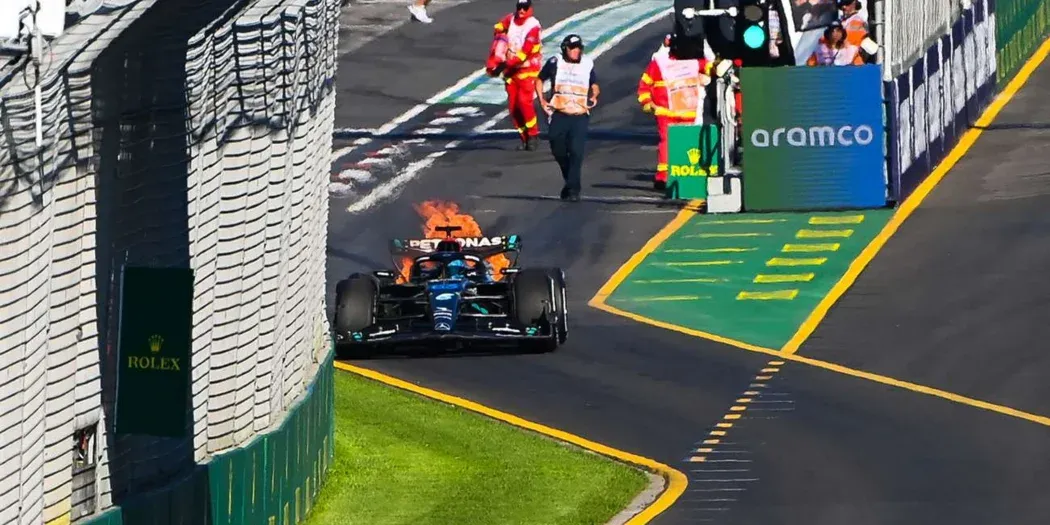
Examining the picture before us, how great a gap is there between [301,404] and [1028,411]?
6.11 m

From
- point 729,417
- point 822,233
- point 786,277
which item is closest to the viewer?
point 729,417

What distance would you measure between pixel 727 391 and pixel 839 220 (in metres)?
7.78

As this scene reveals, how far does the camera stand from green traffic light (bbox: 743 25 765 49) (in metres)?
29.8

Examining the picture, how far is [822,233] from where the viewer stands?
2769 cm

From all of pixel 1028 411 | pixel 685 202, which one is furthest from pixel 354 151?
→ pixel 1028 411

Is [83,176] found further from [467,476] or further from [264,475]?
[467,476]

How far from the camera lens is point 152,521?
1394cm

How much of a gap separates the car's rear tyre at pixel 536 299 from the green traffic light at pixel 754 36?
8.35 metres

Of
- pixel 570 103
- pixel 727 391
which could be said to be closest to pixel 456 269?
pixel 727 391

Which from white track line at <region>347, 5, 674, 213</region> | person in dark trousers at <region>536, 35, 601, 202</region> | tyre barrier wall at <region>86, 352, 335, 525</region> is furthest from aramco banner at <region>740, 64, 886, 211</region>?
tyre barrier wall at <region>86, 352, 335, 525</region>

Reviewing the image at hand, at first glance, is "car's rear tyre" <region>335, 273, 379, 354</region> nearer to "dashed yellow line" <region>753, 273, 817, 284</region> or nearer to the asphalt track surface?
the asphalt track surface

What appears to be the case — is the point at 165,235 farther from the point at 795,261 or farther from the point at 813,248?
the point at 813,248

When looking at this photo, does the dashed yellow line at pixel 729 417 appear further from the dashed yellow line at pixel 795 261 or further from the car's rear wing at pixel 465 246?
the dashed yellow line at pixel 795 261

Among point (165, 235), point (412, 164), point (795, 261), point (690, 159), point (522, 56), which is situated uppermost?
point (165, 235)
